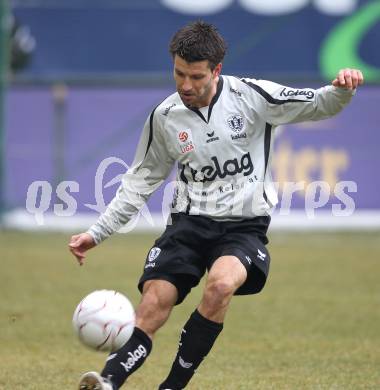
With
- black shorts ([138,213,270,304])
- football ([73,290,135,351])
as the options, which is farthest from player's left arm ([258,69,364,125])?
football ([73,290,135,351])

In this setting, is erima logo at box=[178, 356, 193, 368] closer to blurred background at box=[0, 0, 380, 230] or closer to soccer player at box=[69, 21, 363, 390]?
soccer player at box=[69, 21, 363, 390]

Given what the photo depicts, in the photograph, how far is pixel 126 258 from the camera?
41.0 feet

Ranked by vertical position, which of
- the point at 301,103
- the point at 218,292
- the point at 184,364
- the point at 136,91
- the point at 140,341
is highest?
the point at 301,103

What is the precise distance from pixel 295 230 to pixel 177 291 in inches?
387

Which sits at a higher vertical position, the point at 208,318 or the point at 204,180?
the point at 204,180

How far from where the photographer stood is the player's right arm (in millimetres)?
5617

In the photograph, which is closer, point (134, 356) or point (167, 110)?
point (134, 356)

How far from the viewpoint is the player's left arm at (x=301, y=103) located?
217 inches

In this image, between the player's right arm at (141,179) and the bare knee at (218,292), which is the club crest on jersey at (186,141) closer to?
the player's right arm at (141,179)

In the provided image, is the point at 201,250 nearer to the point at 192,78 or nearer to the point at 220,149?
the point at 220,149

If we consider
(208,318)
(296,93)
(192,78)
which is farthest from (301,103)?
(208,318)

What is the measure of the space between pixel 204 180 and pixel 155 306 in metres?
0.74

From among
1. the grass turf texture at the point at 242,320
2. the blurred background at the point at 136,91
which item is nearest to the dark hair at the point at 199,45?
the grass turf texture at the point at 242,320

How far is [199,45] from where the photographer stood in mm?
5355
